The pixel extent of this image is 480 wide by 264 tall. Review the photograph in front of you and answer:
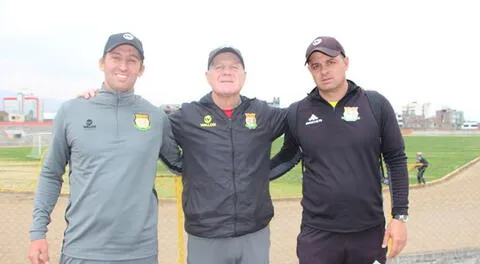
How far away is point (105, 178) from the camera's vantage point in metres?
2.77

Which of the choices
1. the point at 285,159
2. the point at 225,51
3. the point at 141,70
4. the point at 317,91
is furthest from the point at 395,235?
the point at 141,70

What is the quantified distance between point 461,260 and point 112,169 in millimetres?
5316

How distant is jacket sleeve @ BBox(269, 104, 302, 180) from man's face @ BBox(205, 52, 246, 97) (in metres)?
0.64

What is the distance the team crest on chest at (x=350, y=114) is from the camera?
10.2ft

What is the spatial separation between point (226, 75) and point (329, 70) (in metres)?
0.81

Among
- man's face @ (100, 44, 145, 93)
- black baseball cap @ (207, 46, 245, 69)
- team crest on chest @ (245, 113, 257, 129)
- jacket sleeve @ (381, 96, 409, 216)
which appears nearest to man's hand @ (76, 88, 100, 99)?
man's face @ (100, 44, 145, 93)

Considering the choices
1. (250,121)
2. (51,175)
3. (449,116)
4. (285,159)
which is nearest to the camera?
(51,175)

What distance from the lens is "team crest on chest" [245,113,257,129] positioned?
10.7 feet

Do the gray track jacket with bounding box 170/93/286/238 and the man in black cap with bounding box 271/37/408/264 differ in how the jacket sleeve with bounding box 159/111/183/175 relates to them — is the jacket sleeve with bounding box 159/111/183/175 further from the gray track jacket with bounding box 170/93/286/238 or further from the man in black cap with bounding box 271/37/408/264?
the man in black cap with bounding box 271/37/408/264

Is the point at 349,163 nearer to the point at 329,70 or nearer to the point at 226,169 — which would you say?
the point at 329,70

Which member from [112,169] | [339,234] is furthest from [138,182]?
[339,234]

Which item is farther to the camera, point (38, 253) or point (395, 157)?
point (395, 157)

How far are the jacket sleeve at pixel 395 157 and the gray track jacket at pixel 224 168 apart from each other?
2.93 feet

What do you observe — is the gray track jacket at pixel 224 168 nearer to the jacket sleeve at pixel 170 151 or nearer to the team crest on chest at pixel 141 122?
the jacket sleeve at pixel 170 151
